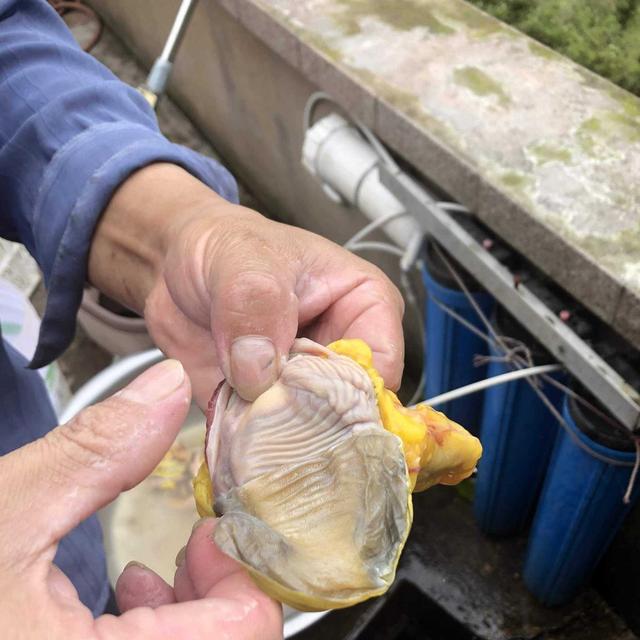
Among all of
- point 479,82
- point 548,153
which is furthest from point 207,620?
point 479,82

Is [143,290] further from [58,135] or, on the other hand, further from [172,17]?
[172,17]

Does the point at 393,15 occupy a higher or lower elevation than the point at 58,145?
higher

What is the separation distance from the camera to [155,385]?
0.94 meters

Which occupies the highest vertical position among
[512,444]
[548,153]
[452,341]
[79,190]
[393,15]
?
[393,15]

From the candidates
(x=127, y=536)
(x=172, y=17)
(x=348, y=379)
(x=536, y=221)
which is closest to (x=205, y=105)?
(x=172, y=17)

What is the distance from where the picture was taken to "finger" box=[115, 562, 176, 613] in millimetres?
1025

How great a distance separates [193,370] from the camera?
57.6 inches

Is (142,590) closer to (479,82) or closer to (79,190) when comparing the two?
(79,190)

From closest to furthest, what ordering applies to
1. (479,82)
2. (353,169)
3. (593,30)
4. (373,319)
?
(373,319) → (479,82) → (593,30) → (353,169)

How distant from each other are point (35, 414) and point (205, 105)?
2885 millimetres

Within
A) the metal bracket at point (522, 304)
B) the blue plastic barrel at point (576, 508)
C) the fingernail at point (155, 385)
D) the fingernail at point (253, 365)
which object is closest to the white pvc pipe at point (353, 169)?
the metal bracket at point (522, 304)

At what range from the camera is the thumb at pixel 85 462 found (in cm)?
79

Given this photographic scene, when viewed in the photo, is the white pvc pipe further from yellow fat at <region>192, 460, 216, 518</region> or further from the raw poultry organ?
yellow fat at <region>192, 460, 216, 518</region>

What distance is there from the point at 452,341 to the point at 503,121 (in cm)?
70
